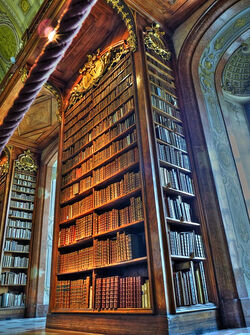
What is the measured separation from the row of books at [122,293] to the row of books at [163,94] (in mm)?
2196

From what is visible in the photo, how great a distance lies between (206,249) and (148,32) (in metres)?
3.05

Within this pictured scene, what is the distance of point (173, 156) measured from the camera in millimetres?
3020

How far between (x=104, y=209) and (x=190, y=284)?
139cm

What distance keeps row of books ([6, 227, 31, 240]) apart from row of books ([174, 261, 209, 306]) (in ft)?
15.9

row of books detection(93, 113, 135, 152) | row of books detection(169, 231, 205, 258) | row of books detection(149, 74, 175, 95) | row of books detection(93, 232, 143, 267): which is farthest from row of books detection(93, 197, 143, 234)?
row of books detection(149, 74, 175, 95)

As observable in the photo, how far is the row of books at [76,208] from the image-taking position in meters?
3.46

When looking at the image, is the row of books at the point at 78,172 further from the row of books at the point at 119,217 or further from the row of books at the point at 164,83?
the row of books at the point at 164,83

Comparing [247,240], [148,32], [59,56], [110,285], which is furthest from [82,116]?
[59,56]

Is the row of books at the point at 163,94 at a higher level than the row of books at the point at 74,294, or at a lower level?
higher

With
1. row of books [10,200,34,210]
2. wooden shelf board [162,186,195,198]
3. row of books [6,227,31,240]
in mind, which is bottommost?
wooden shelf board [162,186,195,198]

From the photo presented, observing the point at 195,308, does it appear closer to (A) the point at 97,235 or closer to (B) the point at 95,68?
(A) the point at 97,235

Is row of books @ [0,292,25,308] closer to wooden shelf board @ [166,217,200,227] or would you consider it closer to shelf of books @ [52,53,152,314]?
shelf of books @ [52,53,152,314]

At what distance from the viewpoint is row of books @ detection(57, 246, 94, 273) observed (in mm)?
3092

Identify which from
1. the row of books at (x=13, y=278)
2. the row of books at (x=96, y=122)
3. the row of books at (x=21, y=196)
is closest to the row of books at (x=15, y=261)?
the row of books at (x=13, y=278)
